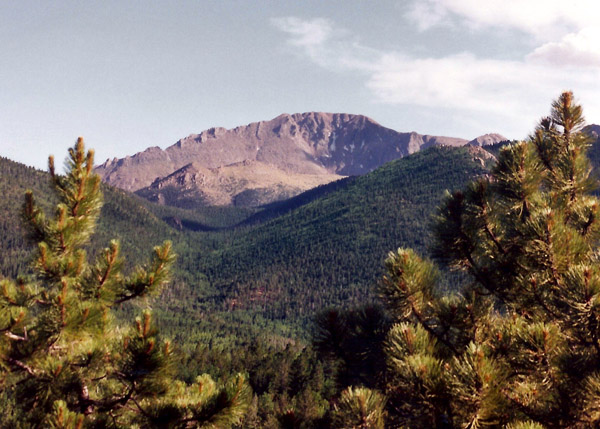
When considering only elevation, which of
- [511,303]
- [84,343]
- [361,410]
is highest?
[84,343]

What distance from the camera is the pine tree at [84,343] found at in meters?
10.2

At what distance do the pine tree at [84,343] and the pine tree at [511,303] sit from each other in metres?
4.47

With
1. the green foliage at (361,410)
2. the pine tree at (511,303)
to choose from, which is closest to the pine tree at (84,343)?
the green foliage at (361,410)

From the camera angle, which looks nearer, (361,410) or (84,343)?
(361,410)

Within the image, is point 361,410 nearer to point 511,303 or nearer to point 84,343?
point 511,303

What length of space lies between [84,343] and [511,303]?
364 inches

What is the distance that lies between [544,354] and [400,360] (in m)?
2.26

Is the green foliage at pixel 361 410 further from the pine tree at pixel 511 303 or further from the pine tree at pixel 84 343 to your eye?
the pine tree at pixel 84 343

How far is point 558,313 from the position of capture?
929 cm

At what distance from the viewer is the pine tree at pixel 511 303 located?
778 cm

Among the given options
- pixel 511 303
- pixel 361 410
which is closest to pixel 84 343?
pixel 361 410

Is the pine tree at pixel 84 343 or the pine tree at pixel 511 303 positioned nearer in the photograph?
the pine tree at pixel 511 303

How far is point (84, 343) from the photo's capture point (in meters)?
10.5

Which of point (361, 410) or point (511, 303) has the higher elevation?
point (511, 303)
